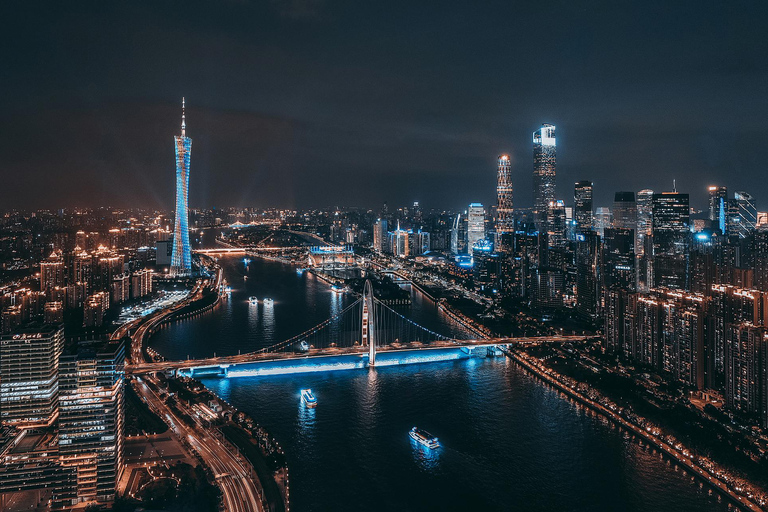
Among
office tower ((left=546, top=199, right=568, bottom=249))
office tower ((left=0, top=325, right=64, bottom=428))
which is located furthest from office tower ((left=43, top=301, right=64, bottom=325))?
office tower ((left=546, top=199, right=568, bottom=249))

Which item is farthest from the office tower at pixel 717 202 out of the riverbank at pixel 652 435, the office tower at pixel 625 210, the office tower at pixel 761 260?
the riverbank at pixel 652 435

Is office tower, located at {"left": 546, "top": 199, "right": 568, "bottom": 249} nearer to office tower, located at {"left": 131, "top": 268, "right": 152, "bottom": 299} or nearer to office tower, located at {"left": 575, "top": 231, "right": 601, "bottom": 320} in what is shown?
office tower, located at {"left": 575, "top": 231, "right": 601, "bottom": 320}

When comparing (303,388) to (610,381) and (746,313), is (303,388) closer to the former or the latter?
(610,381)

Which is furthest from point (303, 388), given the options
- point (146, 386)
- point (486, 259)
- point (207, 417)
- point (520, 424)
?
point (486, 259)

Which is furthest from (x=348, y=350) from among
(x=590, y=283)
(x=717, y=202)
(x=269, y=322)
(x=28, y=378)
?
(x=717, y=202)

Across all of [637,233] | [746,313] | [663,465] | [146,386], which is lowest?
[663,465]
